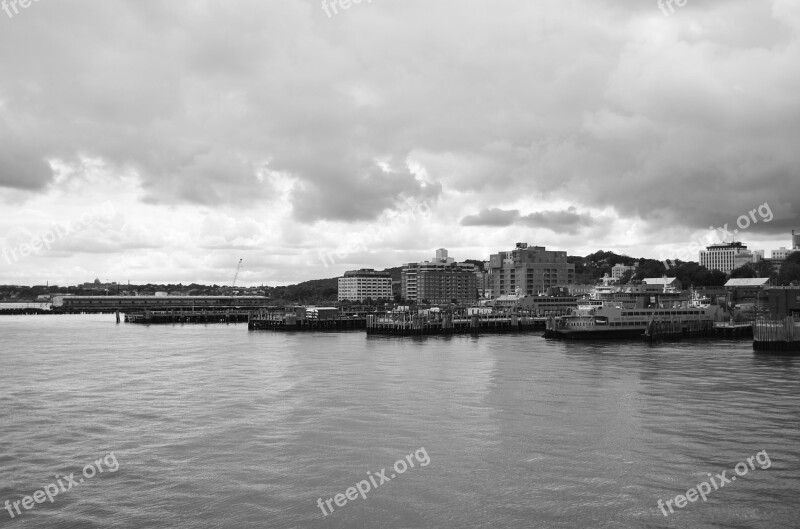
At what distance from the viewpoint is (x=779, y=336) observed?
2793 inches

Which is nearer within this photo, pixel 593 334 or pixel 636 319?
pixel 593 334

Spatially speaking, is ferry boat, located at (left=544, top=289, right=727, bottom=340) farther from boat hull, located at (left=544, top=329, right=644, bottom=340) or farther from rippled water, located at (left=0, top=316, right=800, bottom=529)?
rippled water, located at (left=0, top=316, right=800, bottom=529)

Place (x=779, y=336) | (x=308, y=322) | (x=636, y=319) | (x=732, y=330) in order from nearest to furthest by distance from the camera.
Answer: (x=779, y=336) < (x=636, y=319) < (x=732, y=330) < (x=308, y=322)

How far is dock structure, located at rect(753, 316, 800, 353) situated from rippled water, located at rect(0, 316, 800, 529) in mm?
14689

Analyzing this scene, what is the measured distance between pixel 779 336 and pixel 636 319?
31629mm

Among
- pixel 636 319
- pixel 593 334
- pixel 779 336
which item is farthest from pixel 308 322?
pixel 779 336

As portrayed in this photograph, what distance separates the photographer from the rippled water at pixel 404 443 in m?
21.9

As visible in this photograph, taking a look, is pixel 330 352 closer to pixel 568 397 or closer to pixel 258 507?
pixel 568 397

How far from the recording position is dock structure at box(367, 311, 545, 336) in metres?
112

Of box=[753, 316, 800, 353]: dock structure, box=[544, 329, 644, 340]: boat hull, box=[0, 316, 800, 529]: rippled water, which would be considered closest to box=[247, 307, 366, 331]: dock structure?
box=[544, 329, 644, 340]: boat hull

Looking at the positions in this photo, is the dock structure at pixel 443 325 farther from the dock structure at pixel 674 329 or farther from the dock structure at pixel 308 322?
the dock structure at pixel 674 329

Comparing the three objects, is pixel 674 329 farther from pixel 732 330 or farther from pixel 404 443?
pixel 404 443

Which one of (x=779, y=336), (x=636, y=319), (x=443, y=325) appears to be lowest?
(x=779, y=336)

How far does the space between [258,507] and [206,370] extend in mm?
36902
